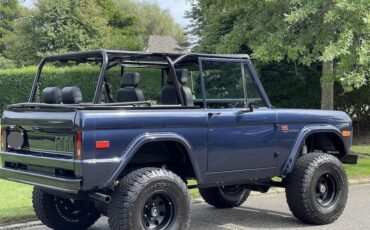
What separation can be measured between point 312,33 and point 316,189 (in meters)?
4.97

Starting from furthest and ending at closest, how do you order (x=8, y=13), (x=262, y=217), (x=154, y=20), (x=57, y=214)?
(x=154, y=20), (x=8, y=13), (x=262, y=217), (x=57, y=214)

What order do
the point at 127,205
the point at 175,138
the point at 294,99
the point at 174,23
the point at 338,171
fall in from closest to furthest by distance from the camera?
1. the point at 127,205
2. the point at 175,138
3. the point at 338,171
4. the point at 294,99
5. the point at 174,23

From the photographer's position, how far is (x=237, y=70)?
6828mm

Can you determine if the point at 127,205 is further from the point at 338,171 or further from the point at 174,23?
the point at 174,23

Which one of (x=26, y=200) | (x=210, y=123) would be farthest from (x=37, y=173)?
(x=26, y=200)

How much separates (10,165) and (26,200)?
2.00 metres

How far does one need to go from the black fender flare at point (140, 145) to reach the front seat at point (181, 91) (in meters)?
0.55

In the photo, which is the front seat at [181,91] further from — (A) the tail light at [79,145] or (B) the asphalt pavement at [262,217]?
(B) the asphalt pavement at [262,217]

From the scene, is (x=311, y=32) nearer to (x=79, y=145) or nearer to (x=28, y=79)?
(x=79, y=145)

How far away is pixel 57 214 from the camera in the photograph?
21.8 feet

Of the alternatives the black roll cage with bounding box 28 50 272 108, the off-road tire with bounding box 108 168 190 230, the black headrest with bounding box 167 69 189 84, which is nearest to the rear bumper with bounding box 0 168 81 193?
the off-road tire with bounding box 108 168 190 230

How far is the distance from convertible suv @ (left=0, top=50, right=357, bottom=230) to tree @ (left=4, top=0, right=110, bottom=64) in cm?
2574

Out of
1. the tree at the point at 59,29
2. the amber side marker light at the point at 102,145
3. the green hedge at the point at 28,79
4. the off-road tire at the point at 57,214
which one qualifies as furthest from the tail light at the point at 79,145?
the tree at the point at 59,29

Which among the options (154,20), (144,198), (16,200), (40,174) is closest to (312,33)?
→ (16,200)
